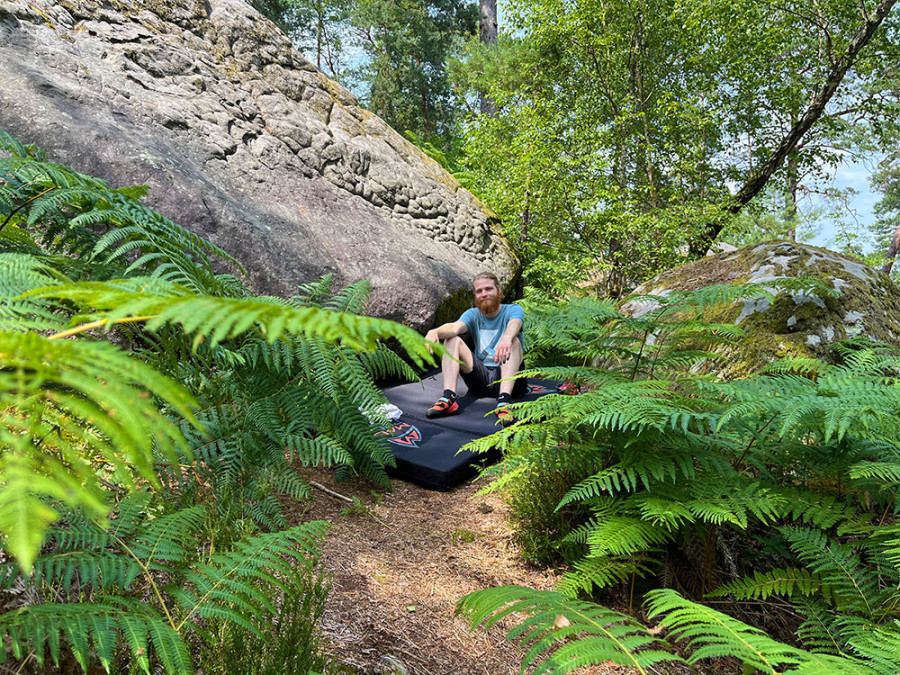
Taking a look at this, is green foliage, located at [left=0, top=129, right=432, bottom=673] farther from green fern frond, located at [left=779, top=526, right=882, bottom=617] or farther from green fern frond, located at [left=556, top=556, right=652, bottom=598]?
green fern frond, located at [left=779, top=526, right=882, bottom=617]

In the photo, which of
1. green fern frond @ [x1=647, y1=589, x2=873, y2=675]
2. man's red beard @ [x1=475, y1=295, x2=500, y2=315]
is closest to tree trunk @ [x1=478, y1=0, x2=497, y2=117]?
man's red beard @ [x1=475, y1=295, x2=500, y2=315]

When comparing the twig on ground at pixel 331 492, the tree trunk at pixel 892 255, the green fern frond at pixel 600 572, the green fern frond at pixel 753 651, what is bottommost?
the green fern frond at pixel 600 572

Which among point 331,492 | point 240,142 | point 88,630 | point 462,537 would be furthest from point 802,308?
point 240,142

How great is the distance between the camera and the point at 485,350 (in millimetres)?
4227

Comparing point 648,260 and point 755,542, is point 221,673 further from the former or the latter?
point 648,260

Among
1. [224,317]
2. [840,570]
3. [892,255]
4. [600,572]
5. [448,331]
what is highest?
[892,255]

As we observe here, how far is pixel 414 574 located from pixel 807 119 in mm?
8626

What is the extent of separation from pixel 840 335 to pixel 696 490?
2353 mm

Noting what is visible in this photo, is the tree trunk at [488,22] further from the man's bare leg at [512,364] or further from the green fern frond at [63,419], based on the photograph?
the green fern frond at [63,419]

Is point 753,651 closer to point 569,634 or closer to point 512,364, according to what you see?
point 569,634

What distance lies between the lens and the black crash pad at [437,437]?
2.79 m

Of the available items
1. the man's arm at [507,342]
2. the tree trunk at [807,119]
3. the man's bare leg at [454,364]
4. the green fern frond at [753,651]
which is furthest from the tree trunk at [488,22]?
the green fern frond at [753,651]

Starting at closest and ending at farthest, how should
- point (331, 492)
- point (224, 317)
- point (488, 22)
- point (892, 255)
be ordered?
point (224, 317), point (331, 492), point (892, 255), point (488, 22)

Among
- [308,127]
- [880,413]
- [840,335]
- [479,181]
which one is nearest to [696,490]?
[880,413]
